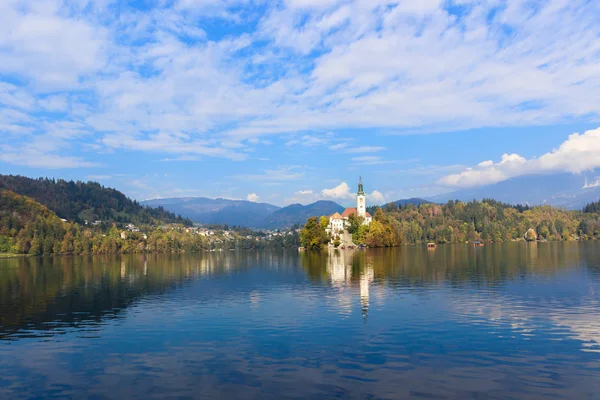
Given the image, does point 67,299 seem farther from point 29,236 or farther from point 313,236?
point 29,236

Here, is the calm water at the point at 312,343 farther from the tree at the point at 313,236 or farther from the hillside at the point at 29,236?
the hillside at the point at 29,236

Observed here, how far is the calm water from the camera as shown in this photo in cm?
2042

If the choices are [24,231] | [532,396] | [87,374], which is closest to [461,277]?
[532,396]

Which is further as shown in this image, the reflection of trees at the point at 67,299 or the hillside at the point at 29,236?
the hillside at the point at 29,236

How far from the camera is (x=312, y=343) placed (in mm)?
27609

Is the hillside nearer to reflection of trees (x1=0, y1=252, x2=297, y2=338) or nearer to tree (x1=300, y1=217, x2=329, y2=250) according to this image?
tree (x1=300, y1=217, x2=329, y2=250)

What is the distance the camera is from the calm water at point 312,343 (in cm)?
2042

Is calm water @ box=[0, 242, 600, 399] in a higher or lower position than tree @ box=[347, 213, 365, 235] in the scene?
lower

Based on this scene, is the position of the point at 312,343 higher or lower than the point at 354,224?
lower

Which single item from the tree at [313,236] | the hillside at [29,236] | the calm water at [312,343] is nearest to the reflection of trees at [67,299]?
the calm water at [312,343]

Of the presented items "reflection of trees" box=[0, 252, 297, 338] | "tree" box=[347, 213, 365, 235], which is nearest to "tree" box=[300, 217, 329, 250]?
"tree" box=[347, 213, 365, 235]

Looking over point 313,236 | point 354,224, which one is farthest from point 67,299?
point 354,224

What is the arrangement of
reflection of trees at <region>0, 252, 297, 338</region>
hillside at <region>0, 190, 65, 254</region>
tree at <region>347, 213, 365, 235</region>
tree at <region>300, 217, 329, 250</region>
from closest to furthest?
reflection of trees at <region>0, 252, 297, 338</region>, tree at <region>300, 217, 329, 250</region>, tree at <region>347, 213, 365, 235</region>, hillside at <region>0, 190, 65, 254</region>

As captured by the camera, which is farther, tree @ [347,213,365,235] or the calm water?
tree @ [347,213,365,235]
